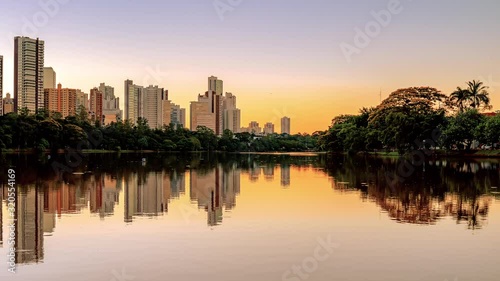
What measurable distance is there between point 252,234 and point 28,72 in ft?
386

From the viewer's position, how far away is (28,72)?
117125 millimetres

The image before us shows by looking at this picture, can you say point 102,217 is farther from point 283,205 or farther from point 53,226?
point 283,205

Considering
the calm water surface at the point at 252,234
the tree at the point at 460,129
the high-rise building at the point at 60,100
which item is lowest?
the calm water surface at the point at 252,234

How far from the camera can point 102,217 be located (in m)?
16.6

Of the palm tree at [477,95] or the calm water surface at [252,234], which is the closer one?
the calm water surface at [252,234]

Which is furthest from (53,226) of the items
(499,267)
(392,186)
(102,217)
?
(392,186)

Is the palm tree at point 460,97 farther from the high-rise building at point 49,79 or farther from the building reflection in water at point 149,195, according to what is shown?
the high-rise building at point 49,79

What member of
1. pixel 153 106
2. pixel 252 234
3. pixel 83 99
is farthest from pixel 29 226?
pixel 83 99

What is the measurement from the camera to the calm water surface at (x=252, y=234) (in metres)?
10.4

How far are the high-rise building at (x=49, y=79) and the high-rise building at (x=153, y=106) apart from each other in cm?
2853

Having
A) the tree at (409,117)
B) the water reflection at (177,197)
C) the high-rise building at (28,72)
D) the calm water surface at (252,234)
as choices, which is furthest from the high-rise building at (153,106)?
the calm water surface at (252,234)

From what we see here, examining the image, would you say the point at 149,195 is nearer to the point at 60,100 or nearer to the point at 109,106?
the point at 60,100

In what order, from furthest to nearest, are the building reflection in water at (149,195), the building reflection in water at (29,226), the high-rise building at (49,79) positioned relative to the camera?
the high-rise building at (49,79)
the building reflection in water at (149,195)
the building reflection in water at (29,226)

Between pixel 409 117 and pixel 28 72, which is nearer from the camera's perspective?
pixel 409 117
